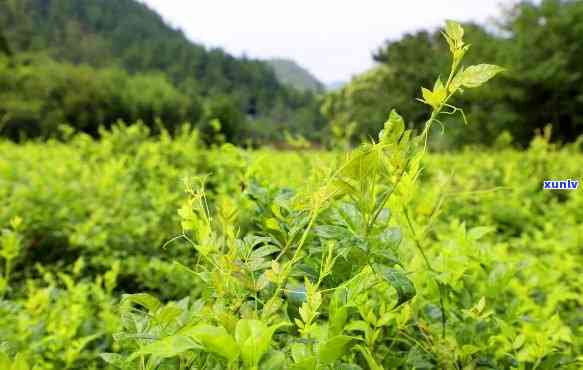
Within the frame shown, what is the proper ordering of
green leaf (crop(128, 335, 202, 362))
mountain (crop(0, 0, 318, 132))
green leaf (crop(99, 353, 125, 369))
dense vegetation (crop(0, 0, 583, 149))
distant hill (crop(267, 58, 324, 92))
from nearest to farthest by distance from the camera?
green leaf (crop(128, 335, 202, 362))
green leaf (crop(99, 353, 125, 369))
dense vegetation (crop(0, 0, 583, 149))
mountain (crop(0, 0, 318, 132))
distant hill (crop(267, 58, 324, 92))

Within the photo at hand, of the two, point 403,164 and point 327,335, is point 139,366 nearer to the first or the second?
point 327,335

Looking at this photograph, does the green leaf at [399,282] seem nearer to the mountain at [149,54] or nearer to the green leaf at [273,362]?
the green leaf at [273,362]

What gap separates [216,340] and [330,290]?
22 cm

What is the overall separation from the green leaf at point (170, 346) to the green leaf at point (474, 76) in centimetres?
46

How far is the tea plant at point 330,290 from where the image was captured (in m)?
0.66

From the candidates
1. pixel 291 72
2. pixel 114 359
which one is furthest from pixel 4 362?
pixel 291 72

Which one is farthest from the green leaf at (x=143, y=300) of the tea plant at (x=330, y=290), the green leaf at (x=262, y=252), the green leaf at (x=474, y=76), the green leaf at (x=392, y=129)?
the green leaf at (x=474, y=76)

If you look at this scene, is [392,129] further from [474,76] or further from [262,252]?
[262,252]

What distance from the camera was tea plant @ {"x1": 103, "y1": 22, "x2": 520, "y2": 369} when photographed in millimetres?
657

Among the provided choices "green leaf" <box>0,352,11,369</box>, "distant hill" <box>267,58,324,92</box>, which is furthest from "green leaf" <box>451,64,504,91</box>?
"distant hill" <box>267,58,324,92</box>

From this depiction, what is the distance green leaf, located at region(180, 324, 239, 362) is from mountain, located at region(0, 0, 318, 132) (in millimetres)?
67755

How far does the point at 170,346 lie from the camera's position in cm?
59

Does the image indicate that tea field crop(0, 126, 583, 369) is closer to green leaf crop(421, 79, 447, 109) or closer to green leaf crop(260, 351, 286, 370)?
green leaf crop(260, 351, 286, 370)

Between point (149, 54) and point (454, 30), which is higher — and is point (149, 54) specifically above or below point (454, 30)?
above
